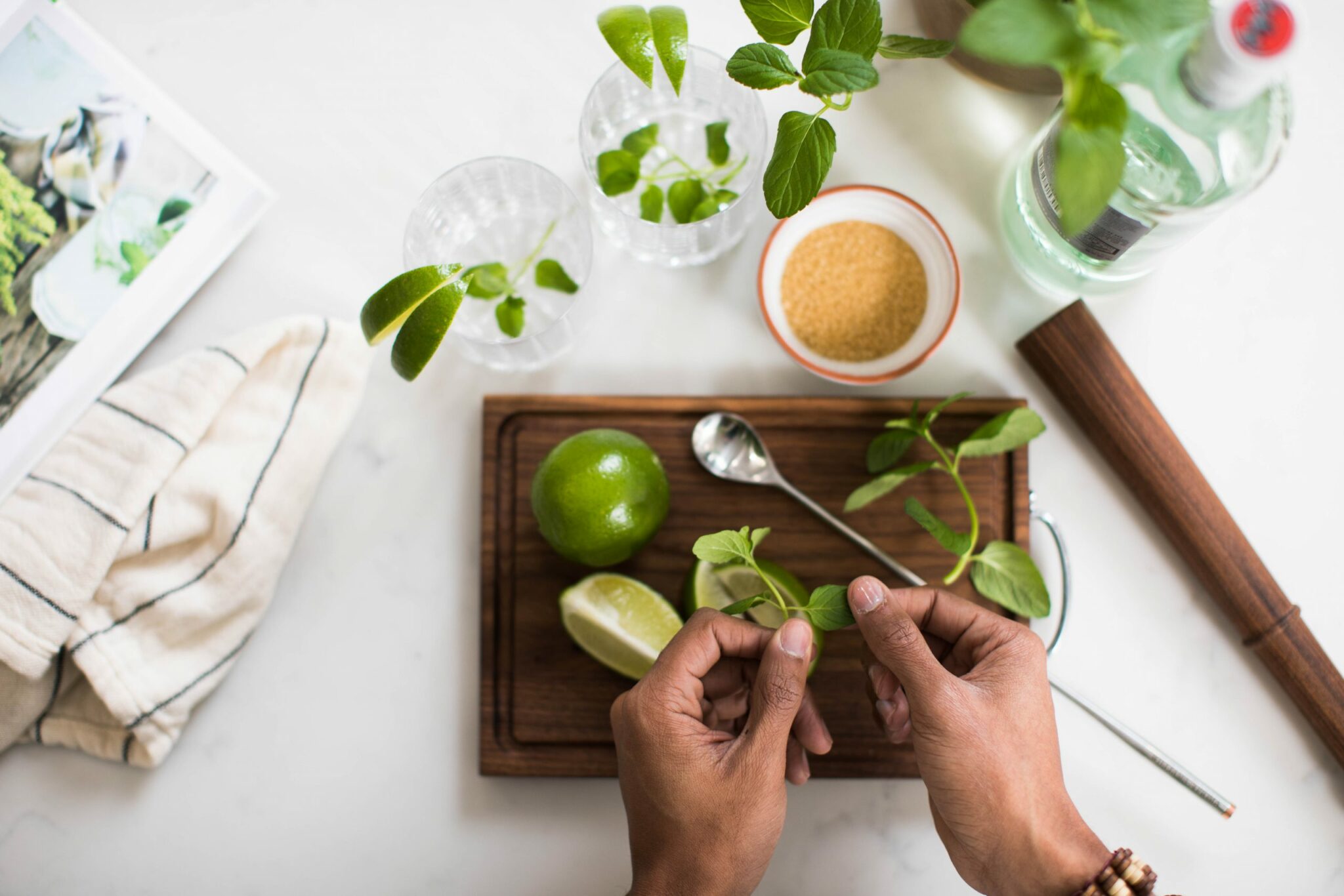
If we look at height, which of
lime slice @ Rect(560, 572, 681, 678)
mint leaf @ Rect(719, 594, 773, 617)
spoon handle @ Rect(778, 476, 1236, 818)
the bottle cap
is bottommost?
spoon handle @ Rect(778, 476, 1236, 818)

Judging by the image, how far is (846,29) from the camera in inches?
25.4

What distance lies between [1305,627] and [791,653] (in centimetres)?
64

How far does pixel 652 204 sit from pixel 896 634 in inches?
20.3

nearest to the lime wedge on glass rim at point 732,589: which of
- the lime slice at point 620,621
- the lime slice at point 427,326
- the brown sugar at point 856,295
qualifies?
the lime slice at point 620,621

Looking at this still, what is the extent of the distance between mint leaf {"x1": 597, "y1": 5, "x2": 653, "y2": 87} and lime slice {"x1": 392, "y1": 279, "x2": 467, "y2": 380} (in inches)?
9.3

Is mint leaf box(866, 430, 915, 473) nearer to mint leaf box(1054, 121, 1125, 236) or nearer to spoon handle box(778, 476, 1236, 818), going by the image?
spoon handle box(778, 476, 1236, 818)

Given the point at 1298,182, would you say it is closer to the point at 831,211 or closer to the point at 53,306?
the point at 831,211

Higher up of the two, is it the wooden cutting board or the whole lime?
the whole lime

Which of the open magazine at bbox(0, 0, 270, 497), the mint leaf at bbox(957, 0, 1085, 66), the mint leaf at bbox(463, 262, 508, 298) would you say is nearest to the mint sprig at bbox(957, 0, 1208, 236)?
the mint leaf at bbox(957, 0, 1085, 66)

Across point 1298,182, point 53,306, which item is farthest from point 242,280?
point 1298,182

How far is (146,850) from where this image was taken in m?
0.99

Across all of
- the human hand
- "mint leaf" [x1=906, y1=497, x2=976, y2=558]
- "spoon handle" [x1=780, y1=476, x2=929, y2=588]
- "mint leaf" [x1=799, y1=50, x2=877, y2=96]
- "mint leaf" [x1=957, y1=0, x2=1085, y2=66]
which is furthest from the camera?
"spoon handle" [x1=780, y1=476, x2=929, y2=588]

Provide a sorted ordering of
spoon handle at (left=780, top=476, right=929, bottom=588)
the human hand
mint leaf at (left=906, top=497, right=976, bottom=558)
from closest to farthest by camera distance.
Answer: the human hand → mint leaf at (left=906, top=497, right=976, bottom=558) → spoon handle at (left=780, top=476, right=929, bottom=588)

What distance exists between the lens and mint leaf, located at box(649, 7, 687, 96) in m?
0.72
